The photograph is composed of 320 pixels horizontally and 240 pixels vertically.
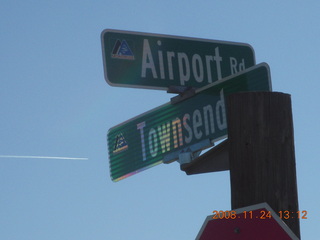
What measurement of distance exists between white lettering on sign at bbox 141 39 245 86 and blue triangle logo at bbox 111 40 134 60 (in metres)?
0.11

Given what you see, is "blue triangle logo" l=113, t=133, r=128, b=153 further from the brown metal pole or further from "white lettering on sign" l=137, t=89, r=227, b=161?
the brown metal pole

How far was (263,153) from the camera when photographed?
421 cm

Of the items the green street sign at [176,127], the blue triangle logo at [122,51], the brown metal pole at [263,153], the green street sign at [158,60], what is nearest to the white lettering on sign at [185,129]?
the green street sign at [176,127]

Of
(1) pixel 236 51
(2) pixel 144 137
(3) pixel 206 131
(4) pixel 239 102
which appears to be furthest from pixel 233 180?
(1) pixel 236 51

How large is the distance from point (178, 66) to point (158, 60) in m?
0.16

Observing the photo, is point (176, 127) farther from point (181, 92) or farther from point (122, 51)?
point (122, 51)

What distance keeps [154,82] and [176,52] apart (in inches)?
13.1

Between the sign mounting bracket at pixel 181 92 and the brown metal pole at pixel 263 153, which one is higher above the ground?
the sign mounting bracket at pixel 181 92

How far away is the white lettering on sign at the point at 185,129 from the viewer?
552 centimetres

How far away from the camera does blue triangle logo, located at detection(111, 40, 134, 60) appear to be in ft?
19.7

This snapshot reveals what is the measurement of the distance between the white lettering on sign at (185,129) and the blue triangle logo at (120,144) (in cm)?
23

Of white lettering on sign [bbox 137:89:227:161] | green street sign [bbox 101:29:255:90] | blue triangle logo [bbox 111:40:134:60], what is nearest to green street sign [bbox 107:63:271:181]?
white lettering on sign [bbox 137:89:227:161]
